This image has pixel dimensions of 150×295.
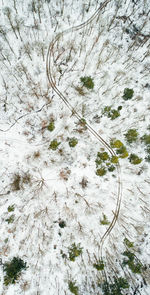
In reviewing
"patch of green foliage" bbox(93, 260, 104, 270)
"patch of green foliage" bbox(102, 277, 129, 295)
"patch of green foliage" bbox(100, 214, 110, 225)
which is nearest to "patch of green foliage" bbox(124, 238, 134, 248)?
"patch of green foliage" bbox(100, 214, 110, 225)

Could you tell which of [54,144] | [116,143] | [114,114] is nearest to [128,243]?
[116,143]

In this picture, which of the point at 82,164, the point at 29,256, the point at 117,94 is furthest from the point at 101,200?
the point at 117,94

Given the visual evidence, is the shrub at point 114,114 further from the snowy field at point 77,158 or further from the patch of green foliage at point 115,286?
the patch of green foliage at point 115,286

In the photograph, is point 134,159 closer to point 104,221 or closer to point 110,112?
point 110,112

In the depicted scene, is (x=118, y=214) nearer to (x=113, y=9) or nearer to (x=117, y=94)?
(x=117, y=94)

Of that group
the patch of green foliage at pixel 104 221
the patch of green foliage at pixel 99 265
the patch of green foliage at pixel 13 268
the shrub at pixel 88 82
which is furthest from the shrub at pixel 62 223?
the shrub at pixel 88 82
